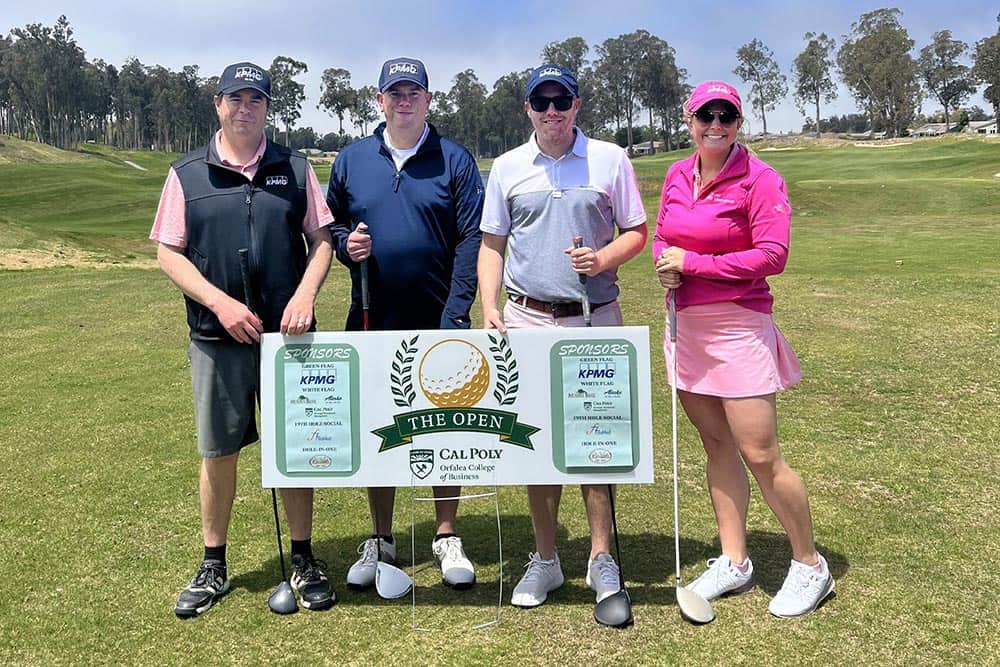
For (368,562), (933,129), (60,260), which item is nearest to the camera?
(368,562)

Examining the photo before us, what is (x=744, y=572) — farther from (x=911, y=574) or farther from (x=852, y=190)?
(x=852, y=190)

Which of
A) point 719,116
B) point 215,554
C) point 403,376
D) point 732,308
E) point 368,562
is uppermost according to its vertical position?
point 719,116

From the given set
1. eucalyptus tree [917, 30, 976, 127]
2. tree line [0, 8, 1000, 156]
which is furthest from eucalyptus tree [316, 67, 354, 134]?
eucalyptus tree [917, 30, 976, 127]

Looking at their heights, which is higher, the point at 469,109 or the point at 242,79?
the point at 469,109

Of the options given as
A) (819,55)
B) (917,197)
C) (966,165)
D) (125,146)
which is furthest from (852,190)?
(125,146)

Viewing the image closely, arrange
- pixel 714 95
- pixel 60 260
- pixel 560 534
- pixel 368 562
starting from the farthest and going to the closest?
1. pixel 60 260
2. pixel 560 534
3. pixel 368 562
4. pixel 714 95

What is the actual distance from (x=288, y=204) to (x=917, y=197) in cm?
2699

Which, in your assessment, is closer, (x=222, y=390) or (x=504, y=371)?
(x=504, y=371)

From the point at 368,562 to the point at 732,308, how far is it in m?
2.12

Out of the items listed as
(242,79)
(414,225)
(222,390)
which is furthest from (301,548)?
(242,79)

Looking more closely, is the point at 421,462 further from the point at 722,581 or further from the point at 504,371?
the point at 722,581

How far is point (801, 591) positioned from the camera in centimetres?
365

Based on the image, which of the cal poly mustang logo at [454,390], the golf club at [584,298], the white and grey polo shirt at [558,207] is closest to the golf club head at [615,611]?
the cal poly mustang logo at [454,390]

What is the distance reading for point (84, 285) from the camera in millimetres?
15352
